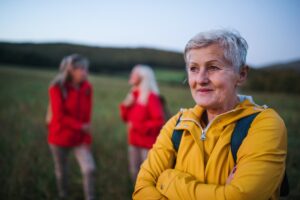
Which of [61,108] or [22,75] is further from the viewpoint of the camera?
[22,75]

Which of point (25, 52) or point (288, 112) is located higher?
point (25, 52)

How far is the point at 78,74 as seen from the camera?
4066 millimetres

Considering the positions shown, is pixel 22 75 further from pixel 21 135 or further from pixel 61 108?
pixel 61 108

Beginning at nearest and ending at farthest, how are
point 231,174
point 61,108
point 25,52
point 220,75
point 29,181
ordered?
point 231,174
point 220,75
point 61,108
point 29,181
point 25,52

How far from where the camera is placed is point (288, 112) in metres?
7.27

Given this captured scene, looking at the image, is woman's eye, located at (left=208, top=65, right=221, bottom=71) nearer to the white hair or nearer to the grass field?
the grass field

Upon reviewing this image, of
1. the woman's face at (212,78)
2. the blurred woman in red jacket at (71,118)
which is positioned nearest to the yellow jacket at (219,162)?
the woman's face at (212,78)

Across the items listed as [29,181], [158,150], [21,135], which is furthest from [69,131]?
[21,135]

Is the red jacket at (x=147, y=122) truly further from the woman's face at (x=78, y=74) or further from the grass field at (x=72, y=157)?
the woman's face at (x=78, y=74)

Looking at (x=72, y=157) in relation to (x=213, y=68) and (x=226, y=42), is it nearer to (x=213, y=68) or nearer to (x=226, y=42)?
(x=213, y=68)

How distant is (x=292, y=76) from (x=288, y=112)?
1.04 m

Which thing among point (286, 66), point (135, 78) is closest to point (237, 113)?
point (135, 78)

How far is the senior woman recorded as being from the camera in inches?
61.4

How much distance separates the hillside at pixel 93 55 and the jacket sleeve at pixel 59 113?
703 centimetres
